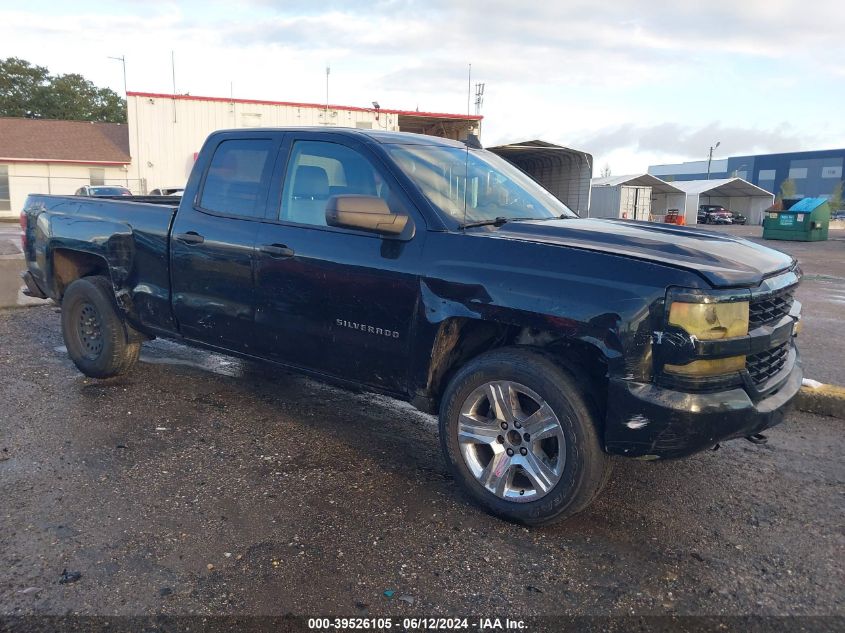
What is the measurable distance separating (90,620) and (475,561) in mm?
1536

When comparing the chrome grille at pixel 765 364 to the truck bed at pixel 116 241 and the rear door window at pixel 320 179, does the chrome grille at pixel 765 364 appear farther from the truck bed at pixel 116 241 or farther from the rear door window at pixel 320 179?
the truck bed at pixel 116 241

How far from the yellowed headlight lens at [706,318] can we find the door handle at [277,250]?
2.20 m

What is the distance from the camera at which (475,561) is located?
3.04 meters

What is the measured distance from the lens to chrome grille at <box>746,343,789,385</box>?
3191 mm

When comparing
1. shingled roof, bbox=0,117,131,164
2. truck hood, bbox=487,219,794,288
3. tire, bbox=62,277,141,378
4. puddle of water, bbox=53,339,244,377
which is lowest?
puddle of water, bbox=53,339,244,377

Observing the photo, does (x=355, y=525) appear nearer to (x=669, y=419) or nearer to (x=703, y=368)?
(x=669, y=419)

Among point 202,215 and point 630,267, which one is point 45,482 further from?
point 630,267

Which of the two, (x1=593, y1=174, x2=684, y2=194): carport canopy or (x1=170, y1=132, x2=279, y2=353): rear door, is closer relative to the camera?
(x1=170, y1=132, x2=279, y2=353): rear door

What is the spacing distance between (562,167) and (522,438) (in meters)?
17.9

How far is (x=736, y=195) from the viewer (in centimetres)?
6062

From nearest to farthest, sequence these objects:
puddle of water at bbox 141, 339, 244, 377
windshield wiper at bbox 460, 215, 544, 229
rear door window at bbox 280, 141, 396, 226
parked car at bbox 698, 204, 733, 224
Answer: windshield wiper at bbox 460, 215, 544, 229, rear door window at bbox 280, 141, 396, 226, puddle of water at bbox 141, 339, 244, 377, parked car at bbox 698, 204, 733, 224

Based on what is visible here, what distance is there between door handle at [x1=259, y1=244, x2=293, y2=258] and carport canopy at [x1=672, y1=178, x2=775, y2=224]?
54.7 m

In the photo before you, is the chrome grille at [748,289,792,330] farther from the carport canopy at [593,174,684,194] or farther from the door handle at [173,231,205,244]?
the carport canopy at [593,174,684,194]

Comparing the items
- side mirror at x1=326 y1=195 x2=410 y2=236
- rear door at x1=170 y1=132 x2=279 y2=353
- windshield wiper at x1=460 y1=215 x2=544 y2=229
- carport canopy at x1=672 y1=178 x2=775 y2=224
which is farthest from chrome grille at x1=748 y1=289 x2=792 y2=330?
carport canopy at x1=672 y1=178 x2=775 y2=224
